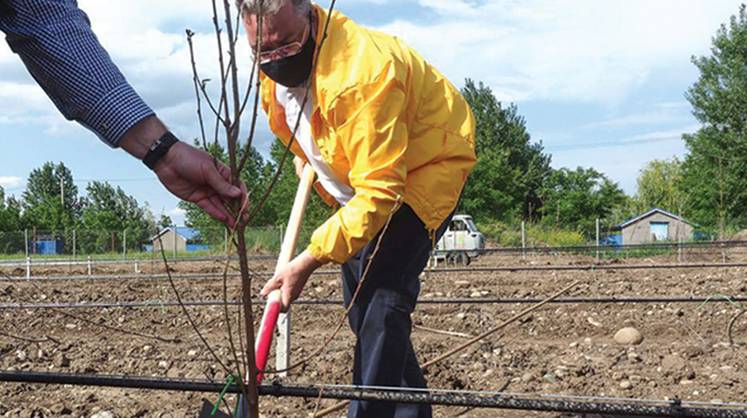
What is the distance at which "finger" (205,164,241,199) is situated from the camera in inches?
63.8

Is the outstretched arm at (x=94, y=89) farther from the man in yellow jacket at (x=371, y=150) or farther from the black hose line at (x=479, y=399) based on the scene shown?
the black hose line at (x=479, y=399)

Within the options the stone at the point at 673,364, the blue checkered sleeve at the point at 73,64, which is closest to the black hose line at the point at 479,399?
the blue checkered sleeve at the point at 73,64

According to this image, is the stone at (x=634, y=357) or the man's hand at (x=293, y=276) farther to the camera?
the stone at (x=634, y=357)

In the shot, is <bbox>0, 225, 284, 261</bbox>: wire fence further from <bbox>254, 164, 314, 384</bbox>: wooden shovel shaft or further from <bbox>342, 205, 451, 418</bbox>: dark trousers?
<bbox>342, 205, 451, 418</bbox>: dark trousers

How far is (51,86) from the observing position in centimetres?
171

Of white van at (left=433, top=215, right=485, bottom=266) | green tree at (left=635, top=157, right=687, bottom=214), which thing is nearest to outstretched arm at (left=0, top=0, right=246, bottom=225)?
white van at (left=433, top=215, right=485, bottom=266)

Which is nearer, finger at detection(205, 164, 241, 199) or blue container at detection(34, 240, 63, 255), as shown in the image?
finger at detection(205, 164, 241, 199)

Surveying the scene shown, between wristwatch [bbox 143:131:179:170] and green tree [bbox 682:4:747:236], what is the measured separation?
3255 cm

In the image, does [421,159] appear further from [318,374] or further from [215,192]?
[318,374]

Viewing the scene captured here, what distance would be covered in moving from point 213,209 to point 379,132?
2.07 ft

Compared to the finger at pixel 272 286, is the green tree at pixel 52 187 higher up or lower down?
higher up

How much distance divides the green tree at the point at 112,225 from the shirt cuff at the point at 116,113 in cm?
38

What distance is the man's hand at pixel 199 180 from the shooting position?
5.36 feet

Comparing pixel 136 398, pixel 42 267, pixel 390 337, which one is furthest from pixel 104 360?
pixel 42 267
